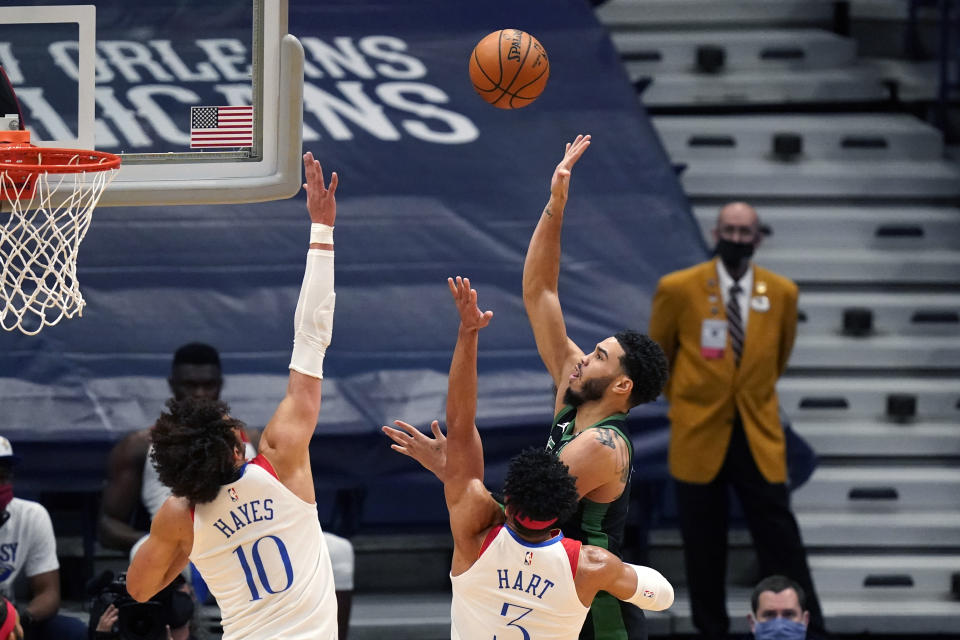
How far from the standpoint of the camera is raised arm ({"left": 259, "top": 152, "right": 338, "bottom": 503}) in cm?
495

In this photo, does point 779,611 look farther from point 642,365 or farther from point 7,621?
point 7,621

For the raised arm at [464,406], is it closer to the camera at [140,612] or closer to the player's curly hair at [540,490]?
the player's curly hair at [540,490]

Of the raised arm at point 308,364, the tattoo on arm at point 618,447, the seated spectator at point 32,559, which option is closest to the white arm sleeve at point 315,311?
the raised arm at point 308,364

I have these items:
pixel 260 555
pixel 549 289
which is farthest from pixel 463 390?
pixel 549 289

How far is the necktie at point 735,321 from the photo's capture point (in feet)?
26.1

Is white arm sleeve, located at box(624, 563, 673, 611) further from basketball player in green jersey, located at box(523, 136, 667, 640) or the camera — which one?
the camera

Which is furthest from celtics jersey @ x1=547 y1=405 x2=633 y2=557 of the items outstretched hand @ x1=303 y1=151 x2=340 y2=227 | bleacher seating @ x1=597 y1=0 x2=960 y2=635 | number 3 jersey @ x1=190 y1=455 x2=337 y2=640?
bleacher seating @ x1=597 y1=0 x2=960 y2=635

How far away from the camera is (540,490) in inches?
185

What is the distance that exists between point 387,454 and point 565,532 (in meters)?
2.47

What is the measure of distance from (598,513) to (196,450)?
1.52 m

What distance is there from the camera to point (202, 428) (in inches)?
190

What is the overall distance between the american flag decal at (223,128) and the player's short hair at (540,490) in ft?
6.61

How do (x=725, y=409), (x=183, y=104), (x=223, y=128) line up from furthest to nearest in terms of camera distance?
(x=725, y=409), (x=183, y=104), (x=223, y=128)

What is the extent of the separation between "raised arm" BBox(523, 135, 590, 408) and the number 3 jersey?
4.89ft
